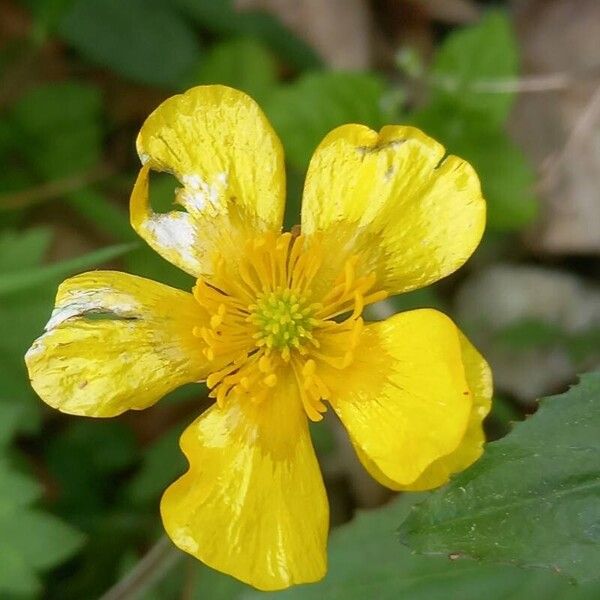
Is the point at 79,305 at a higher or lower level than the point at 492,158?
higher

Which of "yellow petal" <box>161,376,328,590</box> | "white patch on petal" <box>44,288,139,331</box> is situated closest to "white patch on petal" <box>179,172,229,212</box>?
"white patch on petal" <box>44,288,139,331</box>

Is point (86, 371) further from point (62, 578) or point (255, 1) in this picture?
point (255, 1)

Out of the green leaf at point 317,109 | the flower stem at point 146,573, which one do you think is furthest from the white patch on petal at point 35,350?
the green leaf at point 317,109

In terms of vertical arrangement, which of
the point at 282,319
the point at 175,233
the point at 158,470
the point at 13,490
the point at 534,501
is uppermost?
the point at 175,233

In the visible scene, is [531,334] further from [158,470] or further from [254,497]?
[254,497]

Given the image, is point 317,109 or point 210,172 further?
point 317,109

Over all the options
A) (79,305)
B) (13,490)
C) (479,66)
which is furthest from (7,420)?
(479,66)

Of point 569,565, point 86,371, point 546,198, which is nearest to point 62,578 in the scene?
point 86,371
